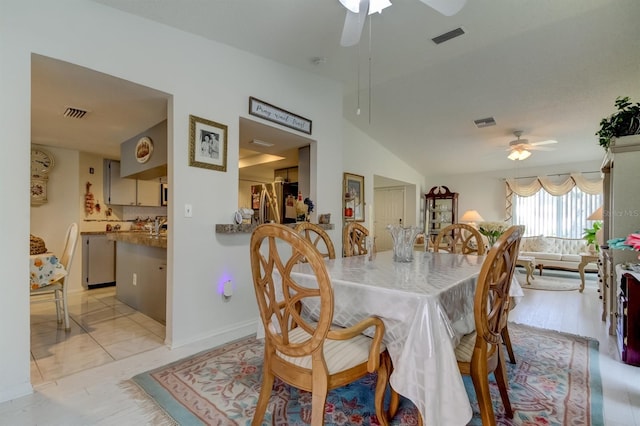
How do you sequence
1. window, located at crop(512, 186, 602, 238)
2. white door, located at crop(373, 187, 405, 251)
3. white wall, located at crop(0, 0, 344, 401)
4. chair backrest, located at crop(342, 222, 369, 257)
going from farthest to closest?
white door, located at crop(373, 187, 405, 251), window, located at crop(512, 186, 602, 238), chair backrest, located at crop(342, 222, 369, 257), white wall, located at crop(0, 0, 344, 401)

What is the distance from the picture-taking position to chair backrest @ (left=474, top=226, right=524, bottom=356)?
1248mm

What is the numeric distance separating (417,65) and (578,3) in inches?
57.9

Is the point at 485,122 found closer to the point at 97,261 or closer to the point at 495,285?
the point at 495,285

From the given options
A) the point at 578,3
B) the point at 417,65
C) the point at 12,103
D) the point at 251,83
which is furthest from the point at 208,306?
the point at 578,3

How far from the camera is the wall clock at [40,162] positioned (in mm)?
4059

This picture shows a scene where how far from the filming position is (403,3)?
2.51m

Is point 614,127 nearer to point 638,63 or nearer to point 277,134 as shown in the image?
point 638,63

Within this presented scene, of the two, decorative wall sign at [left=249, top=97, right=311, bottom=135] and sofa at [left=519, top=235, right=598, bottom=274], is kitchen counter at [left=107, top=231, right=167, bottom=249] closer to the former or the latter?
decorative wall sign at [left=249, top=97, right=311, bottom=135]

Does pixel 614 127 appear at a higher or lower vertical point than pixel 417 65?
lower

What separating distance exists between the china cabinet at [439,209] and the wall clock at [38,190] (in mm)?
7258

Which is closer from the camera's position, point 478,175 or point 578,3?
point 578,3

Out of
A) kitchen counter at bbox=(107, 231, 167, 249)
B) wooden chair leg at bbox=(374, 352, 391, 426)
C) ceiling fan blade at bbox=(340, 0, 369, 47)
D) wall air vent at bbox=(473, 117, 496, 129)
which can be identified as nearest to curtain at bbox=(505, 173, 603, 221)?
wall air vent at bbox=(473, 117, 496, 129)

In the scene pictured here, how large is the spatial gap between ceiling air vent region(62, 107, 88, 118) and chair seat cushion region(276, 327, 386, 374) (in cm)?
301

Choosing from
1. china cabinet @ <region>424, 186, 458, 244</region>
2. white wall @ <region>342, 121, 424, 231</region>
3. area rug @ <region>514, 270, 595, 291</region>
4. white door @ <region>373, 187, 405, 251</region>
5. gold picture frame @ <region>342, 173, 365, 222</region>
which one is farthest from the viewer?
white door @ <region>373, 187, 405, 251</region>
